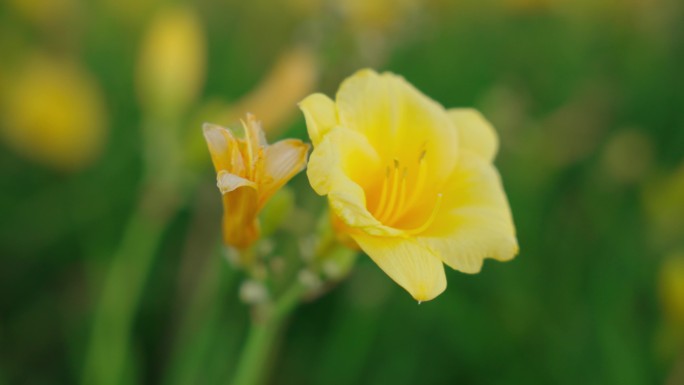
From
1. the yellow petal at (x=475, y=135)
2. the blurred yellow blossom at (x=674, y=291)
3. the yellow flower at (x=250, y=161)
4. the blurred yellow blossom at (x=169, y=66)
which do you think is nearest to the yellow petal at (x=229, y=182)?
the yellow flower at (x=250, y=161)

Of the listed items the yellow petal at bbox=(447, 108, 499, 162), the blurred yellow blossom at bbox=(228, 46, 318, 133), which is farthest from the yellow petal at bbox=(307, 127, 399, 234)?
the blurred yellow blossom at bbox=(228, 46, 318, 133)

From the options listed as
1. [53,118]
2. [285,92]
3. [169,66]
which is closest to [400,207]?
[285,92]

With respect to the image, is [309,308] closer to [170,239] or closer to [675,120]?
[170,239]

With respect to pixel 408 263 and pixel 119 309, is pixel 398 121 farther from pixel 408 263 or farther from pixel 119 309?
pixel 119 309

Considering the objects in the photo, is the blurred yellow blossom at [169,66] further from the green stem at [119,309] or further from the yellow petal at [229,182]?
the yellow petal at [229,182]

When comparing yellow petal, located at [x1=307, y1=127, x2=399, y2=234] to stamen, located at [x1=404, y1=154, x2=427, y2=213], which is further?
stamen, located at [x1=404, y1=154, x2=427, y2=213]

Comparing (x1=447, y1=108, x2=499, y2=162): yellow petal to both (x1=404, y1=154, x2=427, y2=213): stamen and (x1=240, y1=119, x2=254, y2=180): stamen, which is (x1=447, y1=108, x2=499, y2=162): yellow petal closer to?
(x1=404, y1=154, x2=427, y2=213): stamen
